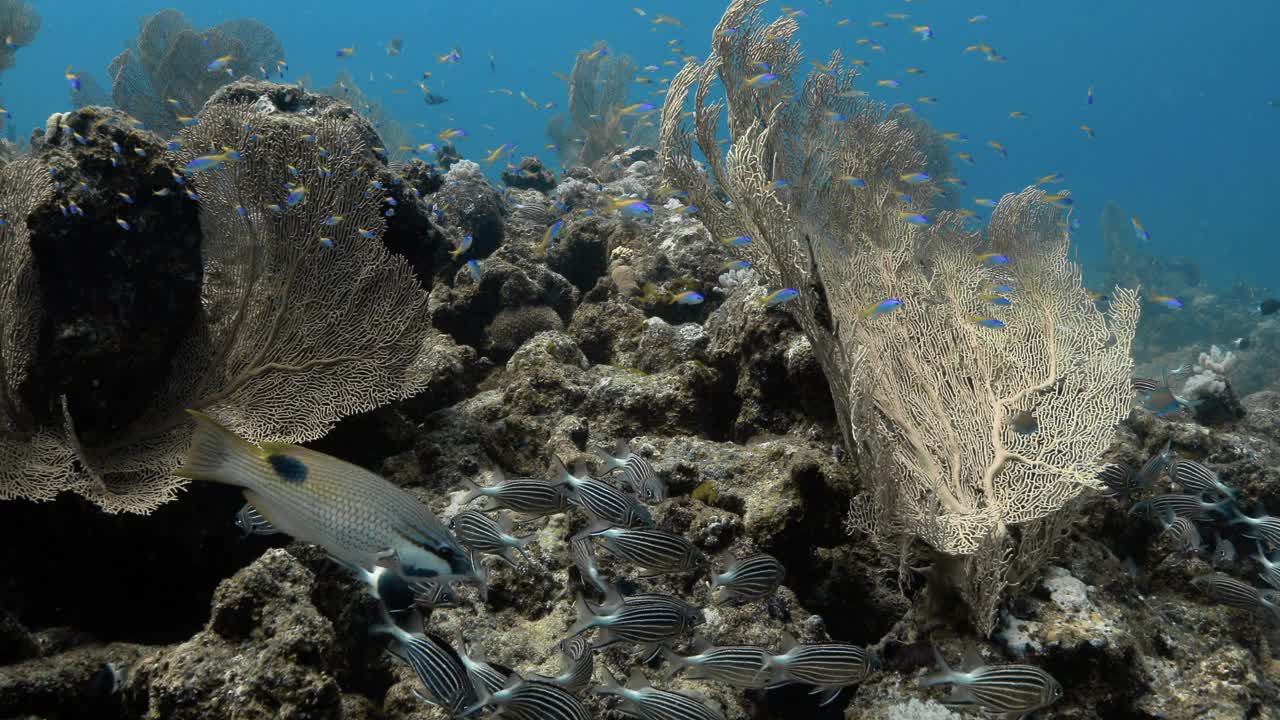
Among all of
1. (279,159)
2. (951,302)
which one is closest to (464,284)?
(279,159)

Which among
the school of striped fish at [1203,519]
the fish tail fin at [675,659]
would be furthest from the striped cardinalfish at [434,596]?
the school of striped fish at [1203,519]

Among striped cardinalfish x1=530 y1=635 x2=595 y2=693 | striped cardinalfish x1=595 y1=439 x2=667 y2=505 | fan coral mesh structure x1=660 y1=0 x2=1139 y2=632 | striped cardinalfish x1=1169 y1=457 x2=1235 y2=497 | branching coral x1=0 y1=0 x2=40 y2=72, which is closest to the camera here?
striped cardinalfish x1=530 y1=635 x2=595 y2=693

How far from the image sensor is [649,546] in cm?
278

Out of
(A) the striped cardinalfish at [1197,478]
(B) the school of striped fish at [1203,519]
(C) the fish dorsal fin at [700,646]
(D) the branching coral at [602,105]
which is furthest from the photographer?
(D) the branching coral at [602,105]

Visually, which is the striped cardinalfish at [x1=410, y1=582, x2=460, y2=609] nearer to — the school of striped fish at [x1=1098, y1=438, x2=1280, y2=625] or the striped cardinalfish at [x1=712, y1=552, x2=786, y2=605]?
the striped cardinalfish at [x1=712, y1=552, x2=786, y2=605]

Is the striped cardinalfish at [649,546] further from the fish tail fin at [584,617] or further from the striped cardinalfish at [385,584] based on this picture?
the striped cardinalfish at [385,584]

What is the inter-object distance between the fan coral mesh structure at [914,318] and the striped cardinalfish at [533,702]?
184cm

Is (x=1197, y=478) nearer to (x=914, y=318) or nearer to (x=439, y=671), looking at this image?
(x=914, y=318)

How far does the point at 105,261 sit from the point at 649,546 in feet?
11.7

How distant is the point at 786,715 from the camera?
3.16m

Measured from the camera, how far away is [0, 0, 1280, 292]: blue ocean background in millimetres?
128750

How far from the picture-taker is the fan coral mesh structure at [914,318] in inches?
129

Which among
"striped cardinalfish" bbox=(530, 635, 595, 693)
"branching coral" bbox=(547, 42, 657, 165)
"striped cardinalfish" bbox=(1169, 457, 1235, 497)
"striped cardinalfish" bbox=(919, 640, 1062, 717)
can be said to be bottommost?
"striped cardinalfish" bbox=(530, 635, 595, 693)

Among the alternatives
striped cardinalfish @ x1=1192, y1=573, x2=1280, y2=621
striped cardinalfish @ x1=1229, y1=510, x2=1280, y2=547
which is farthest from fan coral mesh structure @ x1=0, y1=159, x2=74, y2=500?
striped cardinalfish @ x1=1229, y1=510, x2=1280, y2=547
